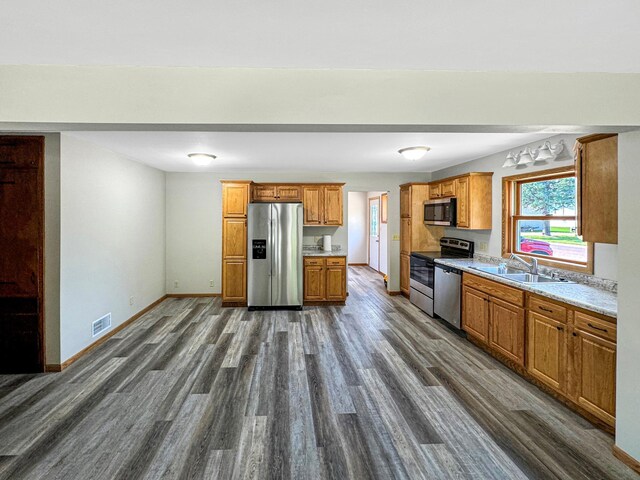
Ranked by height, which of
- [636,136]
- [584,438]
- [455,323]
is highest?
[636,136]

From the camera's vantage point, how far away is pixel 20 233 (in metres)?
3.37

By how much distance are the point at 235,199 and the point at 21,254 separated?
3.01 m

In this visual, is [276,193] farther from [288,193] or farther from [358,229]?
[358,229]

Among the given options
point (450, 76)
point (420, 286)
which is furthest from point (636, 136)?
point (420, 286)

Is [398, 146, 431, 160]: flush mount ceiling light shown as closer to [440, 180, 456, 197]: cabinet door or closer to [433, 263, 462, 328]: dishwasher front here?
[440, 180, 456, 197]: cabinet door

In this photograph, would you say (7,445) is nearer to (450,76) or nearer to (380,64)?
(380,64)

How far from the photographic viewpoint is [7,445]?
229cm

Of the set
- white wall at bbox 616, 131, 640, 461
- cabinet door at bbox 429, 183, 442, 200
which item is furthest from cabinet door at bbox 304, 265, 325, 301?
white wall at bbox 616, 131, 640, 461

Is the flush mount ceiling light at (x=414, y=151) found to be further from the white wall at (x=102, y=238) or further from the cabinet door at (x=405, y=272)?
the white wall at (x=102, y=238)

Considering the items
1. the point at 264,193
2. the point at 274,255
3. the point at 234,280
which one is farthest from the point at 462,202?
the point at 234,280

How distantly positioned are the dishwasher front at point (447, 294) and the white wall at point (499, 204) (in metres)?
0.69

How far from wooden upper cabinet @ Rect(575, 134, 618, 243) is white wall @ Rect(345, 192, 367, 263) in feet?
26.2

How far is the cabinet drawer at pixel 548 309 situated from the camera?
277 centimetres

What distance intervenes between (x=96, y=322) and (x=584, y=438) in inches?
190
